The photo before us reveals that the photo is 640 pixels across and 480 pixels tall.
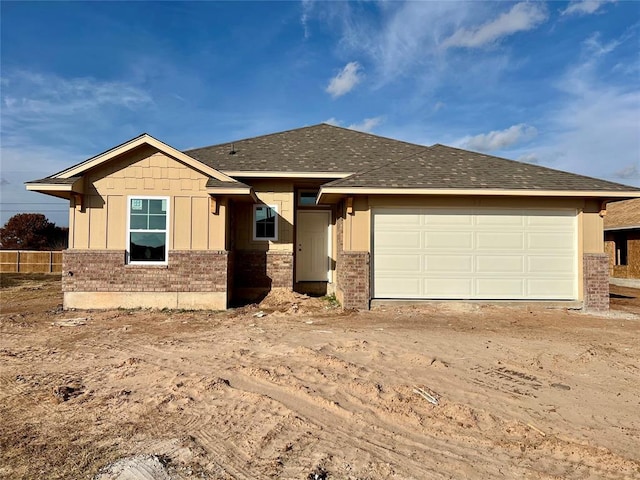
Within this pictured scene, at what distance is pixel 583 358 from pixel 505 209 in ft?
16.5

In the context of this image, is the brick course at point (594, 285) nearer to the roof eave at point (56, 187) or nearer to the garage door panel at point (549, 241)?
the garage door panel at point (549, 241)

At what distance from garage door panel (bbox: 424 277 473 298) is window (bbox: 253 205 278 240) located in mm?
4611

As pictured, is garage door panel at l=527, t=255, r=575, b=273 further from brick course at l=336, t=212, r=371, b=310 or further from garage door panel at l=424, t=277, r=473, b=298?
brick course at l=336, t=212, r=371, b=310

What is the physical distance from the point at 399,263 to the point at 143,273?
634 centimetres

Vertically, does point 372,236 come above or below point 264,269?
above

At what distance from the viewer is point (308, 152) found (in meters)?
13.2

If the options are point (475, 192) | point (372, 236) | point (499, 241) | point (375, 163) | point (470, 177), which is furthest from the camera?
point (375, 163)

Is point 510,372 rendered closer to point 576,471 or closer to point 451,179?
point 576,471

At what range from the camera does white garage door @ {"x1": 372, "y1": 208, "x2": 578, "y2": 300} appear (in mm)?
10148

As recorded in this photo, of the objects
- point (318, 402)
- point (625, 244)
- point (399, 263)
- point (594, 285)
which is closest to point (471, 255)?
point (399, 263)

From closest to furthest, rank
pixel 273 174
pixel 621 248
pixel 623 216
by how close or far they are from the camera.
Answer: pixel 273 174 → pixel 621 248 → pixel 623 216

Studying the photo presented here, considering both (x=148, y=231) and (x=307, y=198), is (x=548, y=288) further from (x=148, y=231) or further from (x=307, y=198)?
(x=148, y=231)

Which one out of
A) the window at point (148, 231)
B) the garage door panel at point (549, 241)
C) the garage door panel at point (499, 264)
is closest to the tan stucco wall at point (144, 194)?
the window at point (148, 231)

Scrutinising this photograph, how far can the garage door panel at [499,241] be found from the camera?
10.2 meters
